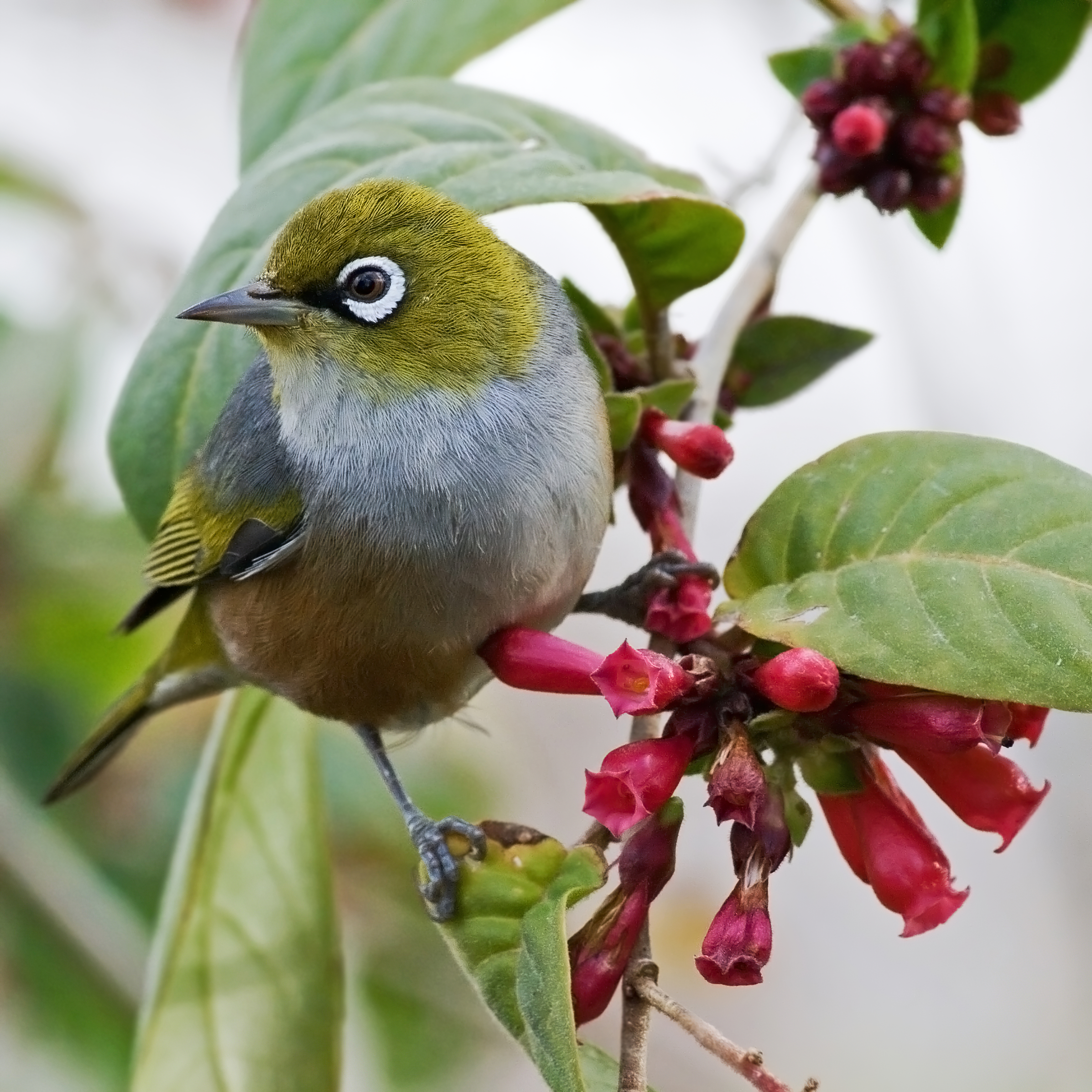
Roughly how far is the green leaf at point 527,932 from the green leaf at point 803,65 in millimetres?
1163

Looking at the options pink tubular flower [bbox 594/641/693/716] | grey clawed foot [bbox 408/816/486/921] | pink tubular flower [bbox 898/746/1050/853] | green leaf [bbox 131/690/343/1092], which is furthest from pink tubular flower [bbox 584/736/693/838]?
green leaf [bbox 131/690/343/1092]

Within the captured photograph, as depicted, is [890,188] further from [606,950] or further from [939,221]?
[606,950]

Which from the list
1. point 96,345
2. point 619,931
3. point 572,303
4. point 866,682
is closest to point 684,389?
point 572,303

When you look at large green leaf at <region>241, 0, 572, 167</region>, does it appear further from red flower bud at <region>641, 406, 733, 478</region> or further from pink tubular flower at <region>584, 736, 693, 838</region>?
pink tubular flower at <region>584, 736, 693, 838</region>

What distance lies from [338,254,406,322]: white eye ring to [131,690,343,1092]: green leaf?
78 cm

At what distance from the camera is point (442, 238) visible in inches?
61.7

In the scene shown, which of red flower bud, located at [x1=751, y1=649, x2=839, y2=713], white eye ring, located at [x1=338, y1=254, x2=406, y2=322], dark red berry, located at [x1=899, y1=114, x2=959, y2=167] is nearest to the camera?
red flower bud, located at [x1=751, y1=649, x2=839, y2=713]

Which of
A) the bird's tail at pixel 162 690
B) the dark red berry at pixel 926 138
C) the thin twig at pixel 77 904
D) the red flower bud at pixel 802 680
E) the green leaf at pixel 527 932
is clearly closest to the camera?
the green leaf at pixel 527 932

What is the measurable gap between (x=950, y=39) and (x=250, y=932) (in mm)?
1611

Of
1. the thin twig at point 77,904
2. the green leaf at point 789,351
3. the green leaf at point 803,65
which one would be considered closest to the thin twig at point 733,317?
the green leaf at point 789,351

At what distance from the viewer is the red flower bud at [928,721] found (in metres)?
1.06

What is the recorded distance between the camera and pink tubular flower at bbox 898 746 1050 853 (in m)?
1.22

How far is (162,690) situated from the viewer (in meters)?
2.17

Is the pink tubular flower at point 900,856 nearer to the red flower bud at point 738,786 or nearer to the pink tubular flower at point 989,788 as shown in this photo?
the pink tubular flower at point 989,788
